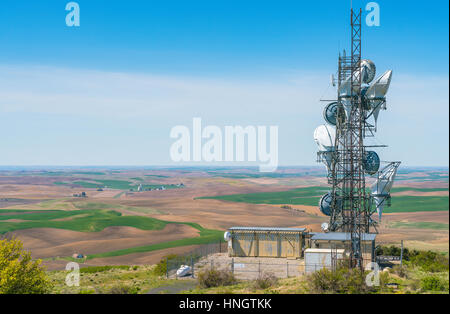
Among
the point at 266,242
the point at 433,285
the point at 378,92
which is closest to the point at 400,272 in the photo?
the point at 433,285

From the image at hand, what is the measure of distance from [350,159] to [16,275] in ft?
79.4

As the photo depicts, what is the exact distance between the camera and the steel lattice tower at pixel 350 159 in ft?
122

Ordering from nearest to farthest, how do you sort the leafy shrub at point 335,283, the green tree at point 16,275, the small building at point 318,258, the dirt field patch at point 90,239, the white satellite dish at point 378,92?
the green tree at point 16,275
the leafy shrub at point 335,283
the small building at point 318,258
the white satellite dish at point 378,92
the dirt field patch at point 90,239

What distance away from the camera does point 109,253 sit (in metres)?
51.6

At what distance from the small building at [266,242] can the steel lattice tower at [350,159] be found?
14.3 ft

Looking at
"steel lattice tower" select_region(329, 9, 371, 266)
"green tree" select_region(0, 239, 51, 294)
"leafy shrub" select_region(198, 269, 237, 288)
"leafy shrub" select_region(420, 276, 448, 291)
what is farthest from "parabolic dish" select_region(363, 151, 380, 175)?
"green tree" select_region(0, 239, 51, 294)

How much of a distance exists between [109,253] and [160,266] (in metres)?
18.4

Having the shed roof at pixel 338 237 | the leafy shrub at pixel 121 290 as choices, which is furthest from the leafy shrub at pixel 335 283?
the leafy shrub at pixel 121 290

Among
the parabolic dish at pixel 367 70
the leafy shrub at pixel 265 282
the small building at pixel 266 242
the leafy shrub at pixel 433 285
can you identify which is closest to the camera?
the leafy shrub at pixel 433 285

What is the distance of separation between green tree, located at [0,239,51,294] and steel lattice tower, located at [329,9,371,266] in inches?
888

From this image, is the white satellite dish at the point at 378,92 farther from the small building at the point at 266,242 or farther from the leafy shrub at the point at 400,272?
the leafy shrub at the point at 400,272
